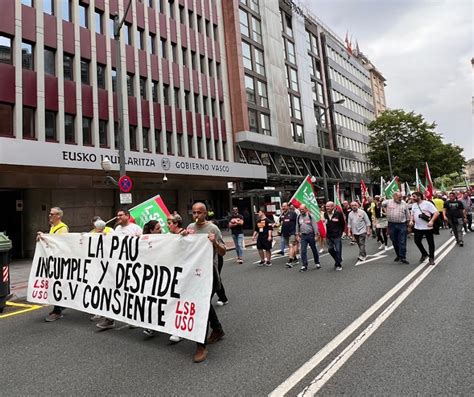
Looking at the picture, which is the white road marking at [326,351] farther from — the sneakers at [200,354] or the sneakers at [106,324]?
the sneakers at [106,324]

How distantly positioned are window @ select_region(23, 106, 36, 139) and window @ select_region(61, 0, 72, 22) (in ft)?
18.9

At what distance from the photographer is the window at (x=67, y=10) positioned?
18.8m

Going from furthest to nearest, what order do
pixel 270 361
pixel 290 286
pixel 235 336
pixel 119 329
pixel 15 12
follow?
pixel 15 12, pixel 290 286, pixel 119 329, pixel 235 336, pixel 270 361

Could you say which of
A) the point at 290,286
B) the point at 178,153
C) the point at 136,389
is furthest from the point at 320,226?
the point at 178,153

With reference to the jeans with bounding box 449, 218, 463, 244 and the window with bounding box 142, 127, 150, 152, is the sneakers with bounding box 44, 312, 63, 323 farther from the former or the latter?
the window with bounding box 142, 127, 150, 152

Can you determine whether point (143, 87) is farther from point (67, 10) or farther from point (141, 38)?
point (67, 10)

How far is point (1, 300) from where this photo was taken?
675 cm

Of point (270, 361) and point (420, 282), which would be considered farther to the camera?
point (420, 282)

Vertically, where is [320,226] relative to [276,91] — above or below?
below

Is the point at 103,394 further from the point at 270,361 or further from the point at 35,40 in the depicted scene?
the point at 35,40

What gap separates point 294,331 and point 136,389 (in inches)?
83.8

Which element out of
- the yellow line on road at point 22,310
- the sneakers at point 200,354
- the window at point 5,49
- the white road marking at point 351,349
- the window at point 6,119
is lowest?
the white road marking at point 351,349

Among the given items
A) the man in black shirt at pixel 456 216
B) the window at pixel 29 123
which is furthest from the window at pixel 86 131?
the man in black shirt at pixel 456 216

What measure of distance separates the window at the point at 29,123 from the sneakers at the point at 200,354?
15838 millimetres
